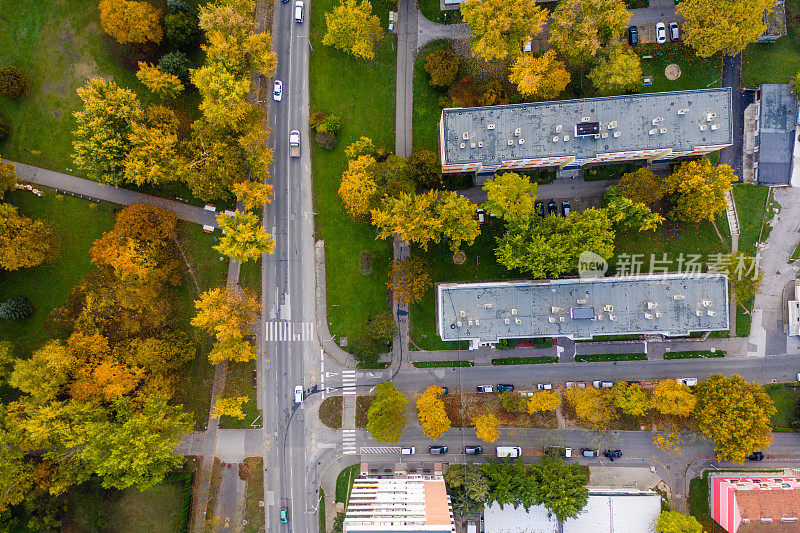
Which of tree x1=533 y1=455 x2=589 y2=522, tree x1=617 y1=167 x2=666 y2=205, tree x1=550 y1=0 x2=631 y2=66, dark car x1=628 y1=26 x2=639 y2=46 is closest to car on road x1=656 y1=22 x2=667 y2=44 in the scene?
dark car x1=628 y1=26 x2=639 y2=46

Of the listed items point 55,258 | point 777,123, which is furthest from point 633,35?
point 55,258

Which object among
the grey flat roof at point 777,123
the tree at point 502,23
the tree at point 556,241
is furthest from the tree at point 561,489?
the tree at point 502,23

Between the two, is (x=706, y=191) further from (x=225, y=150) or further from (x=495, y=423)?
(x=225, y=150)

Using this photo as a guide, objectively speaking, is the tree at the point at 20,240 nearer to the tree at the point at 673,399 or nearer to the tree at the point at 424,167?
the tree at the point at 424,167

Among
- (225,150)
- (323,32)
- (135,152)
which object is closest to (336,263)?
(225,150)

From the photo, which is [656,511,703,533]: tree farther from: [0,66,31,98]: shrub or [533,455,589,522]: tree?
[0,66,31,98]: shrub
